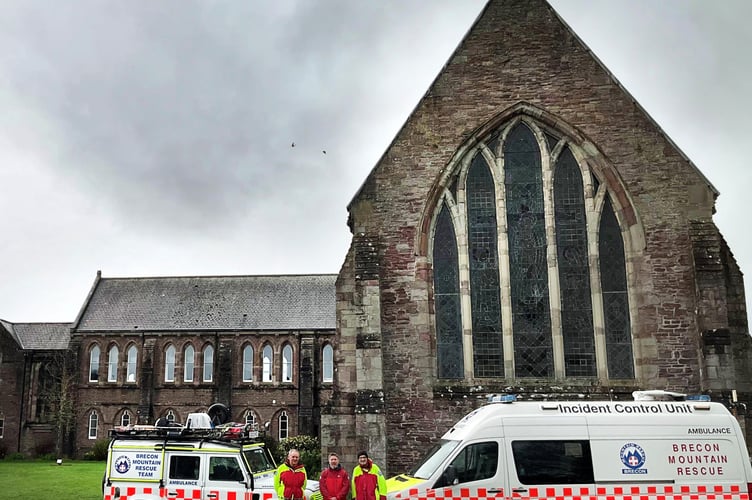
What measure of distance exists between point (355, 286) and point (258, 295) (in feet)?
106

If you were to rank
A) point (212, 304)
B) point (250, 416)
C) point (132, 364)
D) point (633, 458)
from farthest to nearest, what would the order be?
point (212, 304)
point (132, 364)
point (250, 416)
point (633, 458)

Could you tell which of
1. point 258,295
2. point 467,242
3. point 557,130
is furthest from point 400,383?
point 258,295

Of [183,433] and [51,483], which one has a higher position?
[183,433]

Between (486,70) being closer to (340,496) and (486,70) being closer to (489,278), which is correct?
(489,278)

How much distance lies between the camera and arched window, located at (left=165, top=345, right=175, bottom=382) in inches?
1804

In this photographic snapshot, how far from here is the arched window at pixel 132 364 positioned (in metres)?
46.5

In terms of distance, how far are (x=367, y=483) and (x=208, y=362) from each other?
124 feet

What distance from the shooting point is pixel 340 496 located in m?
10.2

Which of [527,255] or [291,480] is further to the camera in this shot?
[527,255]

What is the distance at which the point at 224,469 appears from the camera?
12812 millimetres

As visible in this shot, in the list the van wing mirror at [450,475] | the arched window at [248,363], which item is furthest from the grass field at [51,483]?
the van wing mirror at [450,475]

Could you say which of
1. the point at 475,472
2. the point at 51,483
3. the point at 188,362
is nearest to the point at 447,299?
the point at 475,472

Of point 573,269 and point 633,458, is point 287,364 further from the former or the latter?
point 633,458

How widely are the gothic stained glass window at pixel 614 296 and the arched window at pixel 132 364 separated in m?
36.9
